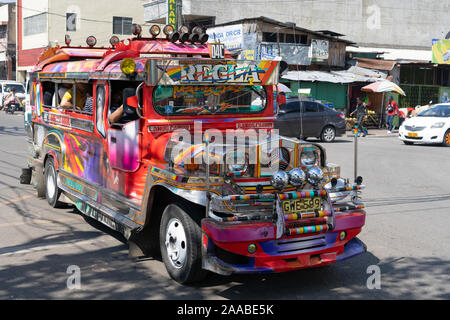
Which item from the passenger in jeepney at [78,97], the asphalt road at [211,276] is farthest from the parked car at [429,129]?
the passenger in jeepney at [78,97]

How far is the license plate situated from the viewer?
193 inches

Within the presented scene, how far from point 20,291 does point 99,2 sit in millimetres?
41752

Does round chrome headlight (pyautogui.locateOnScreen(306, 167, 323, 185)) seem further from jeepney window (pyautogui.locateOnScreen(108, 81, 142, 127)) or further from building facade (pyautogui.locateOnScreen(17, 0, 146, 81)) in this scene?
building facade (pyautogui.locateOnScreen(17, 0, 146, 81))

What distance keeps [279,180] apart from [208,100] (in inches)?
76.6

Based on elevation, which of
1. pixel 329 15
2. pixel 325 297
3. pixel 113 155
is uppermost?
pixel 329 15

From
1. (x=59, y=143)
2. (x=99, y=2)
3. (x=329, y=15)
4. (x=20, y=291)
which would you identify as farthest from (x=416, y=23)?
(x=20, y=291)

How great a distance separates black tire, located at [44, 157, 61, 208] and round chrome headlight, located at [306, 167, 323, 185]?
15.8 ft

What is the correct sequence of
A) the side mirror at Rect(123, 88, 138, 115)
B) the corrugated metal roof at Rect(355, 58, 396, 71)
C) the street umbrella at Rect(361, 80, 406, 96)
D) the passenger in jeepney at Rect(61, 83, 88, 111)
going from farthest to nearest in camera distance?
the corrugated metal roof at Rect(355, 58, 396, 71), the street umbrella at Rect(361, 80, 406, 96), the passenger in jeepney at Rect(61, 83, 88, 111), the side mirror at Rect(123, 88, 138, 115)

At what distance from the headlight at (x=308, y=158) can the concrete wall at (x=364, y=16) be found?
2870 cm

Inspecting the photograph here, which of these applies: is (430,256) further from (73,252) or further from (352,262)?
(73,252)

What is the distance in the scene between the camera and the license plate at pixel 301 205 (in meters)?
4.91

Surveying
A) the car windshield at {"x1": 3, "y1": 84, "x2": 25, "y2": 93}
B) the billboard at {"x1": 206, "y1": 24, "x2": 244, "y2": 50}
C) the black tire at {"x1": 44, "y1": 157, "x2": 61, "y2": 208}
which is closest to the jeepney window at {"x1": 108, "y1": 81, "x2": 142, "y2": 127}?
the black tire at {"x1": 44, "y1": 157, "x2": 61, "y2": 208}

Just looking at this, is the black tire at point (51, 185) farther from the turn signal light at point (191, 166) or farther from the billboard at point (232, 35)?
the billboard at point (232, 35)

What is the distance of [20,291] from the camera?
515 cm
